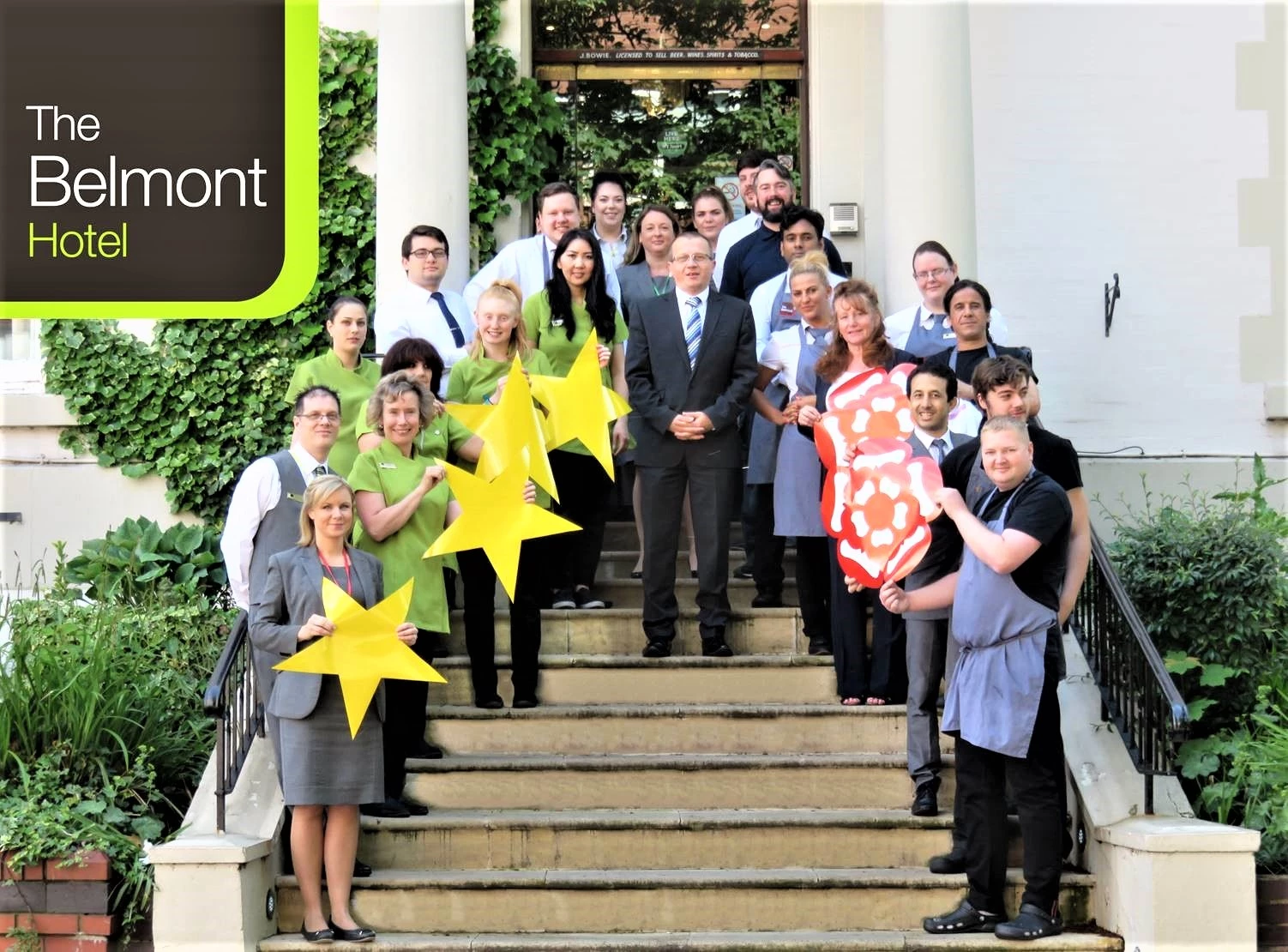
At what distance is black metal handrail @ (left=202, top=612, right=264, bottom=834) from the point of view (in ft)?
21.3

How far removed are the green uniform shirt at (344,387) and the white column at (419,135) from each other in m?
1.95

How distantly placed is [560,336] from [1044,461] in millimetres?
2478

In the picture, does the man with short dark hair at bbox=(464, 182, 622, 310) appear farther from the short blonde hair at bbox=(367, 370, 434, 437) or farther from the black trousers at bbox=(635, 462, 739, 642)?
the short blonde hair at bbox=(367, 370, 434, 437)

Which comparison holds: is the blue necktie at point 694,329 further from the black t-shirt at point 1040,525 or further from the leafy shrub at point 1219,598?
the leafy shrub at point 1219,598

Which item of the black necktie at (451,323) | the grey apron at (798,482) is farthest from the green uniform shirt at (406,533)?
the grey apron at (798,482)

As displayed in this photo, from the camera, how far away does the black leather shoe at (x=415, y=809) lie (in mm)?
6953

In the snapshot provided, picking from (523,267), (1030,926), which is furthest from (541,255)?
(1030,926)

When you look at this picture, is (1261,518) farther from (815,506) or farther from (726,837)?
(726,837)

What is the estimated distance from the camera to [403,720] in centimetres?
688

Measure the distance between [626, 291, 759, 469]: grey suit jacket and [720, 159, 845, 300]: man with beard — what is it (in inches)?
38.9

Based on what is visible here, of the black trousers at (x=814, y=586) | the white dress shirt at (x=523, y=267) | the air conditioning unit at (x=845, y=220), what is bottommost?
the black trousers at (x=814, y=586)

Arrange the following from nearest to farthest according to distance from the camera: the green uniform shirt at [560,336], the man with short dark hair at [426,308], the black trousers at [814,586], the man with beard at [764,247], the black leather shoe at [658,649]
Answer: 1. the black trousers at [814,586]
2. the black leather shoe at [658,649]
3. the green uniform shirt at [560,336]
4. the man with short dark hair at [426,308]
5. the man with beard at [764,247]

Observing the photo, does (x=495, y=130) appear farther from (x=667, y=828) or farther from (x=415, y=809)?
(x=667, y=828)

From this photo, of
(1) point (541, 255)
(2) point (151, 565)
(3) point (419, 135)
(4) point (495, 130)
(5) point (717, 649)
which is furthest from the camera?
(4) point (495, 130)
